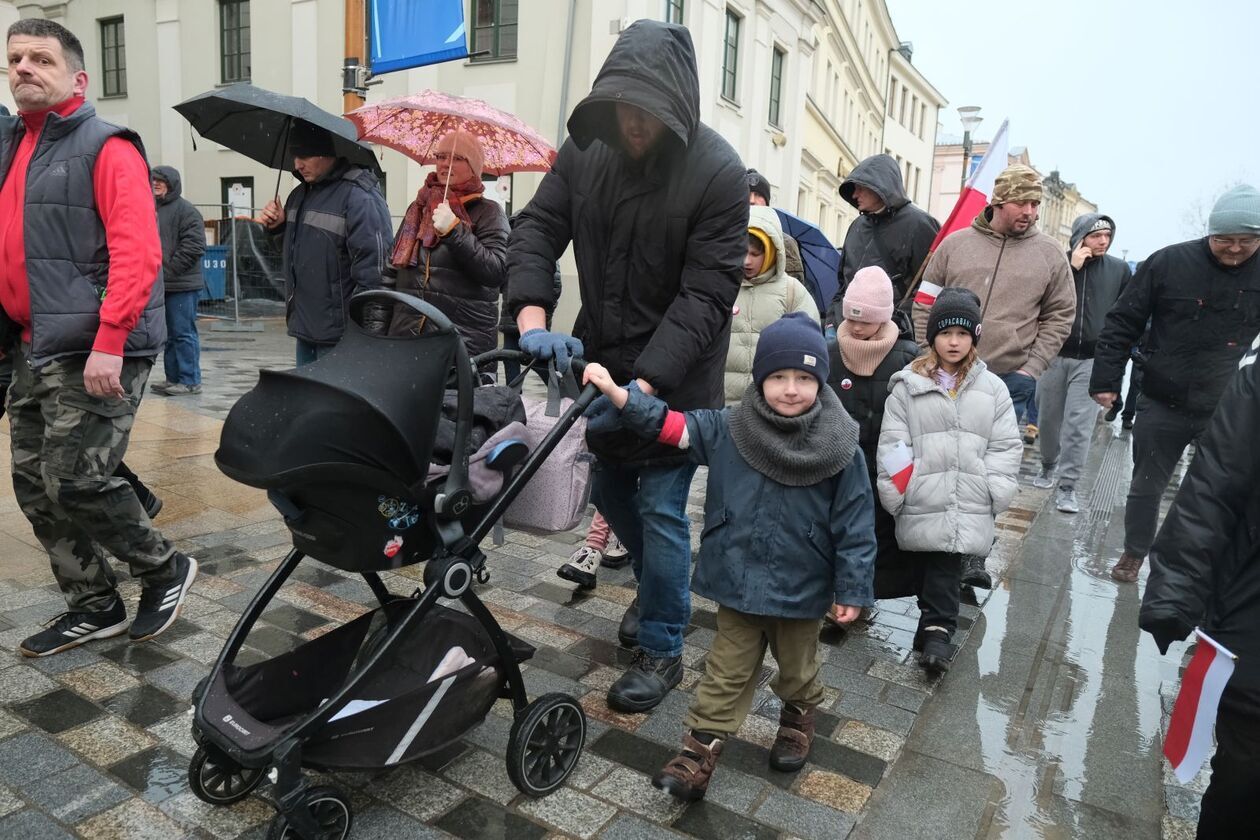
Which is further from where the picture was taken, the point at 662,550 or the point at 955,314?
the point at 955,314

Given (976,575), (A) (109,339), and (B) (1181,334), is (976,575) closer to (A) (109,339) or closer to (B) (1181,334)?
(B) (1181,334)

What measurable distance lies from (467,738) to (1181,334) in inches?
157

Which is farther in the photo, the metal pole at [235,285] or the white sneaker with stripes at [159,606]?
the metal pole at [235,285]

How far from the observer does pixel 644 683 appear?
319 cm

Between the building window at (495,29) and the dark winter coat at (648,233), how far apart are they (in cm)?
1407

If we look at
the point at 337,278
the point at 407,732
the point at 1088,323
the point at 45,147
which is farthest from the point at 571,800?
the point at 1088,323

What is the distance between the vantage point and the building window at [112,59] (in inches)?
841

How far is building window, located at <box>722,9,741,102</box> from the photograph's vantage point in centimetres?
1961

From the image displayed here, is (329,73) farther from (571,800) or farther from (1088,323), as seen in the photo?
(571,800)

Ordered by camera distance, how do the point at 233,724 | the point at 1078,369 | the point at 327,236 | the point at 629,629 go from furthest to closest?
the point at 1078,369
the point at 327,236
the point at 629,629
the point at 233,724

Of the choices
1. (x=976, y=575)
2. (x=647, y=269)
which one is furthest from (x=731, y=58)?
(x=647, y=269)

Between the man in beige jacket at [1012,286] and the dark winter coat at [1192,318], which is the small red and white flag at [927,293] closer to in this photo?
the man in beige jacket at [1012,286]

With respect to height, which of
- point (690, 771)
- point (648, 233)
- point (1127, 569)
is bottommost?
point (1127, 569)

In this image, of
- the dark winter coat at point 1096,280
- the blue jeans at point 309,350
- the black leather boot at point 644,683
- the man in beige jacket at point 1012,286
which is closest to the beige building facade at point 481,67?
the dark winter coat at point 1096,280
